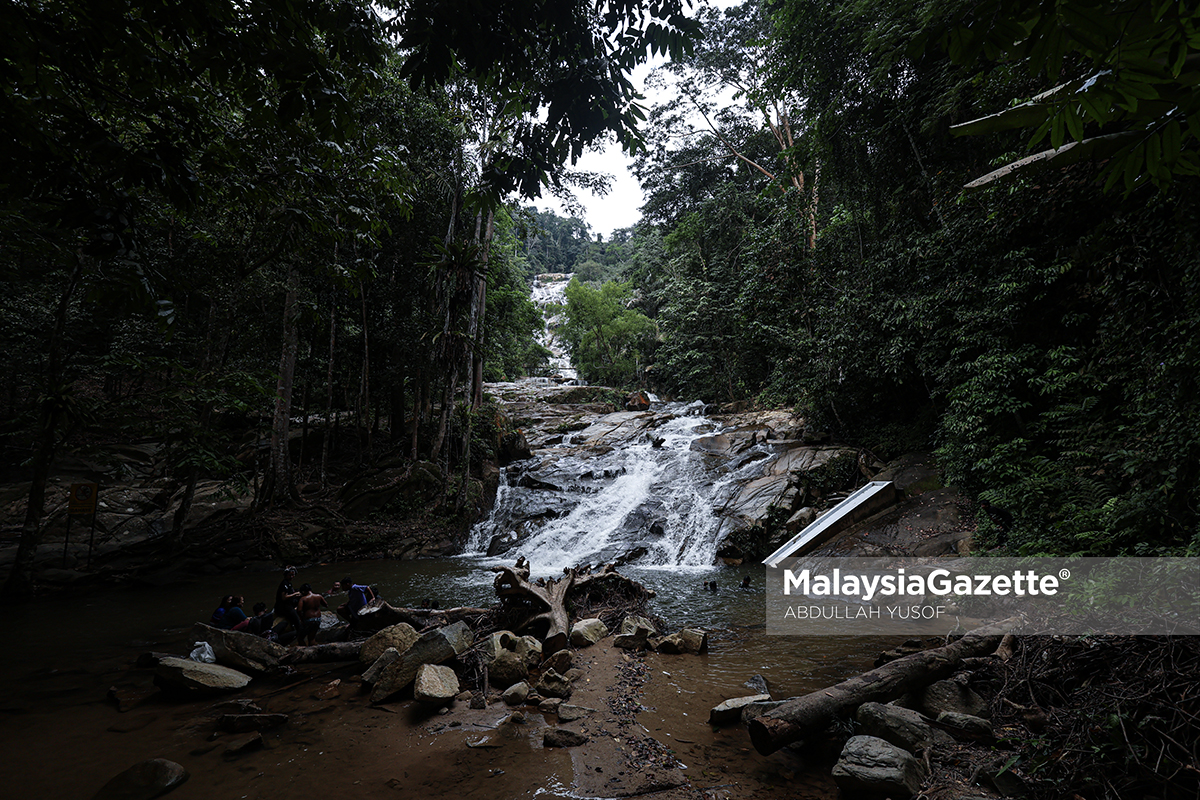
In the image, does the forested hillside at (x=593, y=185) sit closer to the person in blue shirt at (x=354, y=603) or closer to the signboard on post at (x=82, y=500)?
the signboard on post at (x=82, y=500)

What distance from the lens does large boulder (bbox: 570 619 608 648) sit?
18.5 ft

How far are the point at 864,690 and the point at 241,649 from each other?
622 centimetres

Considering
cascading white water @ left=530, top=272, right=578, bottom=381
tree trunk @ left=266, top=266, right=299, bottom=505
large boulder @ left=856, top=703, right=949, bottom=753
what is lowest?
large boulder @ left=856, top=703, right=949, bottom=753

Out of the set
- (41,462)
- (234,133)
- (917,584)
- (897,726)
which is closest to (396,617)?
(897,726)

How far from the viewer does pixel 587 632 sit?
5.78 meters

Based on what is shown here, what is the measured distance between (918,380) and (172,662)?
1384 centimetres

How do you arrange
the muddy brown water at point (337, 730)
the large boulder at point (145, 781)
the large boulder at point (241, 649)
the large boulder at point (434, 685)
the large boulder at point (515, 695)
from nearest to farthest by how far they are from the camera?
the large boulder at point (145, 781), the muddy brown water at point (337, 730), the large boulder at point (434, 685), the large boulder at point (515, 695), the large boulder at point (241, 649)

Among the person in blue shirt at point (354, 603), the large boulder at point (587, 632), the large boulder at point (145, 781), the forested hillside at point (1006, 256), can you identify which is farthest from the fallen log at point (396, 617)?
the forested hillside at point (1006, 256)

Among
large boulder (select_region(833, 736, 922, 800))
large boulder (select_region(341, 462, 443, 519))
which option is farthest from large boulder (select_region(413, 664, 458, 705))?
large boulder (select_region(341, 462, 443, 519))

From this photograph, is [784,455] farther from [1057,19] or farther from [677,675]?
[1057,19]

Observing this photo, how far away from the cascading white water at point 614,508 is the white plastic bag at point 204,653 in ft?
20.6

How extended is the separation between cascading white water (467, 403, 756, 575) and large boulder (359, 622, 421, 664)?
549cm

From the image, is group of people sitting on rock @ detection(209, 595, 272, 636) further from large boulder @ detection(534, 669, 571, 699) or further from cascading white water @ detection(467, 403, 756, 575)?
cascading white water @ detection(467, 403, 756, 575)

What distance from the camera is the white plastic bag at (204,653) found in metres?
4.97
